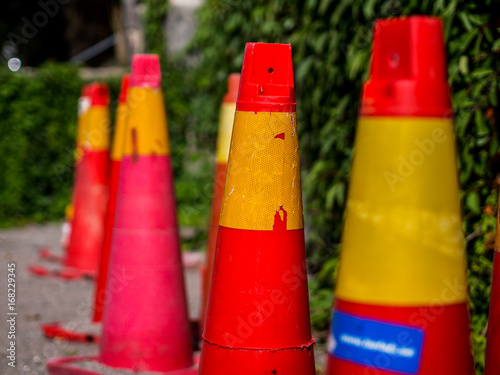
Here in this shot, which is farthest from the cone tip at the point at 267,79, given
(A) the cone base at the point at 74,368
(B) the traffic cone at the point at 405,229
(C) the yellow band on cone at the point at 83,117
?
(C) the yellow band on cone at the point at 83,117

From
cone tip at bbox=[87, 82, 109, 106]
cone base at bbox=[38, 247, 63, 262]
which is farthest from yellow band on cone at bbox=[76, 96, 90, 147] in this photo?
cone base at bbox=[38, 247, 63, 262]

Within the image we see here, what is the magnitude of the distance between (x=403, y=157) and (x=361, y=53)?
218 cm

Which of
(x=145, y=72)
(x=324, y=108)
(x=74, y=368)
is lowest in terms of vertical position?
(x=74, y=368)

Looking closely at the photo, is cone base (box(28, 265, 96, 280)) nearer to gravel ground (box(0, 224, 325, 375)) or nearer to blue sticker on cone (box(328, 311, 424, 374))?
gravel ground (box(0, 224, 325, 375))

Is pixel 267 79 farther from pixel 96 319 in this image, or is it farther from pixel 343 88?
pixel 96 319

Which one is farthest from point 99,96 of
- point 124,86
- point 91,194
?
point 124,86

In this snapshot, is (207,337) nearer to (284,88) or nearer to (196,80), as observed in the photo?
(284,88)

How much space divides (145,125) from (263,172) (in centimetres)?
131

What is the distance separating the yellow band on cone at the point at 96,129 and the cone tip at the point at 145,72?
2.66 meters

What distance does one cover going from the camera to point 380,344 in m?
1.86

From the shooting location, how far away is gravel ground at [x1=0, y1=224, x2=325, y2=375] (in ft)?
12.6

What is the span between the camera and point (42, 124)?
9.66 meters

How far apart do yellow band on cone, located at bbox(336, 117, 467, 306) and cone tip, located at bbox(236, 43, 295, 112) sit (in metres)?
0.45

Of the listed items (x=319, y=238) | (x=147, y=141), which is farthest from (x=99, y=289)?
(x=319, y=238)
